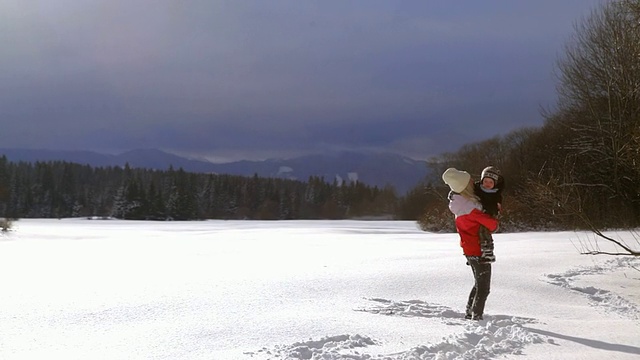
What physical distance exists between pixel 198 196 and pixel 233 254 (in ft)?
211

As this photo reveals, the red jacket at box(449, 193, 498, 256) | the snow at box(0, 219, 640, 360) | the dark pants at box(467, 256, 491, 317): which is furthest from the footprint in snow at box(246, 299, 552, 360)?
the red jacket at box(449, 193, 498, 256)

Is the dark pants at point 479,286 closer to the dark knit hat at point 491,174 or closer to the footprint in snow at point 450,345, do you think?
the footprint in snow at point 450,345

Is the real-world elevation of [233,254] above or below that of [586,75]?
below

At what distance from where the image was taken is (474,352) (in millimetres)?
4195

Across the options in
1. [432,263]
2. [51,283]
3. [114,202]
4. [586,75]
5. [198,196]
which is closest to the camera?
[51,283]

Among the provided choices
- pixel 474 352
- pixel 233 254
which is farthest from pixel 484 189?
pixel 233 254

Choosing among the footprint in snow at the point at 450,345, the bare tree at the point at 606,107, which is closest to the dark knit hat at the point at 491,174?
the footprint in snow at the point at 450,345

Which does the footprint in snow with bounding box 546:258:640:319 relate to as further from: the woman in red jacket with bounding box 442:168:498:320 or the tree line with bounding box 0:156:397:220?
the tree line with bounding box 0:156:397:220

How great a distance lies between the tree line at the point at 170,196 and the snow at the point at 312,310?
5090 centimetres

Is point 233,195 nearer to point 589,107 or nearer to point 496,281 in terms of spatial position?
point 589,107

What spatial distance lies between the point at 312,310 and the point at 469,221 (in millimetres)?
1852

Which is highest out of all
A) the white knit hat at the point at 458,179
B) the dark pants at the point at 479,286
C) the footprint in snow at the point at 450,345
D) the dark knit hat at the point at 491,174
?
the dark knit hat at the point at 491,174

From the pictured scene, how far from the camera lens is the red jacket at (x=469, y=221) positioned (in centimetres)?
519

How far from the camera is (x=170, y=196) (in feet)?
219
